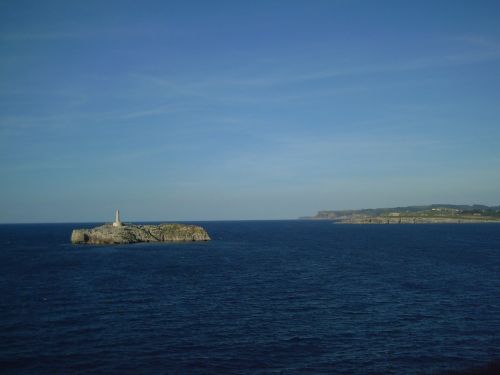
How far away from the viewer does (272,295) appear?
2296 inches

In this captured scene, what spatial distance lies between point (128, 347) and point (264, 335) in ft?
38.7

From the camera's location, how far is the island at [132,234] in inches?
5748

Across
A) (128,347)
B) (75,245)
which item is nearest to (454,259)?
(128,347)

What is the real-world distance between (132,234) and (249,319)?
113 m

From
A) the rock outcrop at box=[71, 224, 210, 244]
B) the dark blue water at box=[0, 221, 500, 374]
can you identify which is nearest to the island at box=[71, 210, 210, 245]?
the rock outcrop at box=[71, 224, 210, 244]

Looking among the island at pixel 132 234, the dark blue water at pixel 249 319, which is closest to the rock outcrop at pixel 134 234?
the island at pixel 132 234

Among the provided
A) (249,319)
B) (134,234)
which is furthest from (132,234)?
(249,319)

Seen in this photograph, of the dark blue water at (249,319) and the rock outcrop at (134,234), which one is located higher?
the rock outcrop at (134,234)

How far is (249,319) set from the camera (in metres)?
46.0

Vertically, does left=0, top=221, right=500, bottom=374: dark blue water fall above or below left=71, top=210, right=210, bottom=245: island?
below

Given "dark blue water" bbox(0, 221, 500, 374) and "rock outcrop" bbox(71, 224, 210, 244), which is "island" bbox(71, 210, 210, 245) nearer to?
"rock outcrop" bbox(71, 224, 210, 244)

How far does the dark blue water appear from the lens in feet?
111

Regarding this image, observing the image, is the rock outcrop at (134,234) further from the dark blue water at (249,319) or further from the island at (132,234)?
the dark blue water at (249,319)

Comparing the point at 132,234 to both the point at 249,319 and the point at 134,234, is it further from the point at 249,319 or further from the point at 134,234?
the point at 249,319
